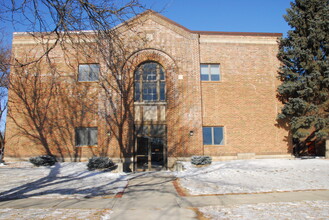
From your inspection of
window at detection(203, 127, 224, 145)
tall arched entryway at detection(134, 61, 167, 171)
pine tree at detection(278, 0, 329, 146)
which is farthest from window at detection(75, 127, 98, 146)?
pine tree at detection(278, 0, 329, 146)

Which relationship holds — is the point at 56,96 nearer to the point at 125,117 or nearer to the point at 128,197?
the point at 125,117

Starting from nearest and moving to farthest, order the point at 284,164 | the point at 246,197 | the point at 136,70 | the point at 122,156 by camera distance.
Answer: the point at 246,197 → the point at 284,164 → the point at 122,156 → the point at 136,70

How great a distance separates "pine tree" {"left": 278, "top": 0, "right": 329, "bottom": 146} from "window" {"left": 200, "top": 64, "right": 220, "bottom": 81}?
4290 mm

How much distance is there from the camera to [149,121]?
51.2 feet

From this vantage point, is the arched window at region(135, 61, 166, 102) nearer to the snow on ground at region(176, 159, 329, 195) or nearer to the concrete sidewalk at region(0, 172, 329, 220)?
the snow on ground at region(176, 159, 329, 195)

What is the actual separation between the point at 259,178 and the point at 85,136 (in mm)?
10686

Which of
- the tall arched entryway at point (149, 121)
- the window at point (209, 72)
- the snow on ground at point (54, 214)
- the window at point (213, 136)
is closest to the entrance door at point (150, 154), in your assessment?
the tall arched entryway at point (149, 121)

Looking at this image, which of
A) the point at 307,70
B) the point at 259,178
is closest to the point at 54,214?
the point at 259,178

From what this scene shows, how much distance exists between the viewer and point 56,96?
629 inches

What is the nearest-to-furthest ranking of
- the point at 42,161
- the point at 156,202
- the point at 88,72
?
the point at 156,202 < the point at 42,161 < the point at 88,72

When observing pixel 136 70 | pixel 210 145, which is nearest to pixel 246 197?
pixel 210 145

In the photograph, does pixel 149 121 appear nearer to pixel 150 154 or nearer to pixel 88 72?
pixel 150 154

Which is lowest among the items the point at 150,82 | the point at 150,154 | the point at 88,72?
the point at 150,154

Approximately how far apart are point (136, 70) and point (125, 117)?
3.26 meters
